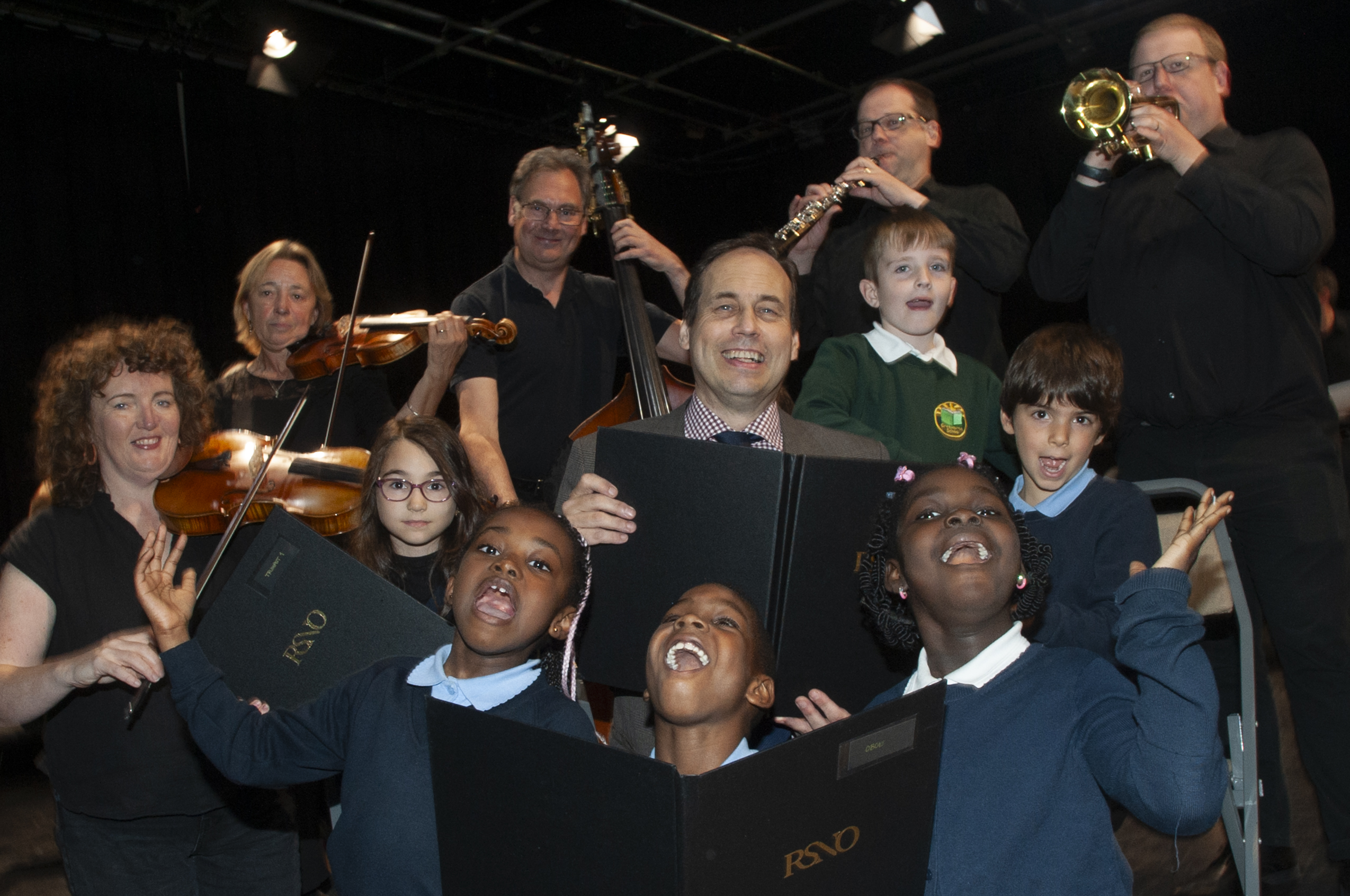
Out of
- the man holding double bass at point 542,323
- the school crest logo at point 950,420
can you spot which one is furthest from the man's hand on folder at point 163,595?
the school crest logo at point 950,420

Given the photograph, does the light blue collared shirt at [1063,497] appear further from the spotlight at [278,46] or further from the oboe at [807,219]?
the spotlight at [278,46]

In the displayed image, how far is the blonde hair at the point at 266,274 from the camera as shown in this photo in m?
3.21

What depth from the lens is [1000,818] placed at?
56.2 inches

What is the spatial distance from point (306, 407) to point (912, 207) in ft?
6.32

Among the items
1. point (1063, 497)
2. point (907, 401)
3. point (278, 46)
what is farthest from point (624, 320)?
point (278, 46)

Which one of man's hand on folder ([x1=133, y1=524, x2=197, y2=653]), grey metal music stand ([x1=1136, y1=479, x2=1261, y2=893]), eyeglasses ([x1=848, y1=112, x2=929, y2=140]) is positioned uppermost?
eyeglasses ([x1=848, y1=112, x2=929, y2=140])

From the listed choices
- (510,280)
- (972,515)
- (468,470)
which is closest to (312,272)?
(510,280)

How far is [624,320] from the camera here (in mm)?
3164

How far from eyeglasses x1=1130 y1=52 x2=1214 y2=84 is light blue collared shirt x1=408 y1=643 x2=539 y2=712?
89.7 inches

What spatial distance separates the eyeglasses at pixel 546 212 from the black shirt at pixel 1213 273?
58.1 inches

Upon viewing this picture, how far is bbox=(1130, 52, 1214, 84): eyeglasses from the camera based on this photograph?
2.60 meters

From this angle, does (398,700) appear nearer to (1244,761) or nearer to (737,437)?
(737,437)

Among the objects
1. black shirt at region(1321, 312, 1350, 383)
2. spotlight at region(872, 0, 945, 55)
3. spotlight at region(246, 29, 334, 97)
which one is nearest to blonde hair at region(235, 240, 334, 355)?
spotlight at region(246, 29, 334, 97)

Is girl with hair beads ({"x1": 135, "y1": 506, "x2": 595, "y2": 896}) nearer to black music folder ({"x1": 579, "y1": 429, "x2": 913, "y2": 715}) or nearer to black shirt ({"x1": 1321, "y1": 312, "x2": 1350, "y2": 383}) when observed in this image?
black music folder ({"x1": 579, "y1": 429, "x2": 913, "y2": 715})
